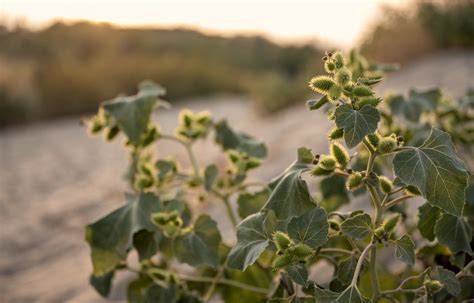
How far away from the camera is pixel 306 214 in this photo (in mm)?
1008

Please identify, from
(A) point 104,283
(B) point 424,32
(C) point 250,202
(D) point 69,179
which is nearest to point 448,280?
(C) point 250,202

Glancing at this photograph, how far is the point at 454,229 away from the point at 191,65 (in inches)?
562

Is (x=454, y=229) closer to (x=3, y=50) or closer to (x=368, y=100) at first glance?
(x=368, y=100)

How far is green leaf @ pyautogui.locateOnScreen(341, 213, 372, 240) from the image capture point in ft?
3.31

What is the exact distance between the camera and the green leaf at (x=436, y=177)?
3.09 ft

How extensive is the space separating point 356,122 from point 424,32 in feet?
26.3

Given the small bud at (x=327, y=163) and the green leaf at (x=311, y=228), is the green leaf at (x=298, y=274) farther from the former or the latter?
the small bud at (x=327, y=163)

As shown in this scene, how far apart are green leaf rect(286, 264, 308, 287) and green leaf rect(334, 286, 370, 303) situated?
0.19 ft

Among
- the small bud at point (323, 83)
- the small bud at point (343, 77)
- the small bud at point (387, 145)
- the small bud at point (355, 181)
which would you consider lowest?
the small bud at point (355, 181)

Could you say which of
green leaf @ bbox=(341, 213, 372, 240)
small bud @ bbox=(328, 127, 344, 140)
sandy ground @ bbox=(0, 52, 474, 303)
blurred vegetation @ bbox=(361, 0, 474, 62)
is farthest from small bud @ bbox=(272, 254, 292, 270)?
blurred vegetation @ bbox=(361, 0, 474, 62)

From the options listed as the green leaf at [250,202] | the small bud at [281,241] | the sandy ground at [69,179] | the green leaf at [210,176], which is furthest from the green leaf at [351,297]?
the sandy ground at [69,179]

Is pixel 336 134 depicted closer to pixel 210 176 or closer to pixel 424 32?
pixel 210 176

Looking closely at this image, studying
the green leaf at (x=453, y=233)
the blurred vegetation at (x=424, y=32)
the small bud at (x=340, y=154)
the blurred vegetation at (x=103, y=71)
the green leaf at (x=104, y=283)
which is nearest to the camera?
the small bud at (x=340, y=154)

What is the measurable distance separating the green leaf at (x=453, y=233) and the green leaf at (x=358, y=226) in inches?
7.5
